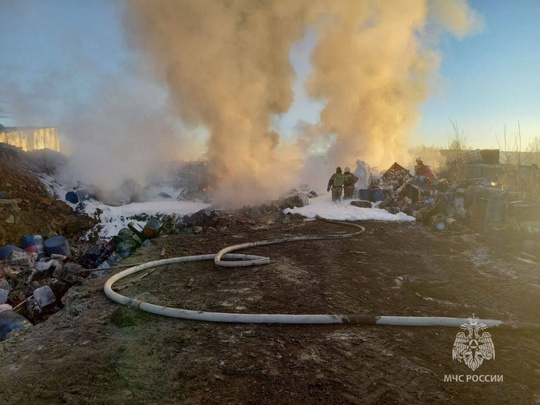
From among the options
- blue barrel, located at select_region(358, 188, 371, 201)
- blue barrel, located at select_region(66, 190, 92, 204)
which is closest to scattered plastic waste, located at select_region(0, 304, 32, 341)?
blue barrel, located at select_region(66, 190, 92, 204)

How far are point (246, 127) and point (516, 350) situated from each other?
15.7 m

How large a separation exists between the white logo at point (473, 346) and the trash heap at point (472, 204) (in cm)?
453

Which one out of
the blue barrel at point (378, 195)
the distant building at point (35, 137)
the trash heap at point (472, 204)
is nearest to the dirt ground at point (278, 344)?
the trash heap at point (472, 204)

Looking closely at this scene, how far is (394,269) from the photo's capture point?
5.90 meters

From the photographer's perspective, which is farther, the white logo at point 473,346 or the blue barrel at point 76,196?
the blue barrel at point 76,196

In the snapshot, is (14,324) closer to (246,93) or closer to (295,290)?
(295,290)

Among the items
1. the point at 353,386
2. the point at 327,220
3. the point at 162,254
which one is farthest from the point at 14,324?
the point at 327,220

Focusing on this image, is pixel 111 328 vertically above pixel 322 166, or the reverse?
pixel 322 166

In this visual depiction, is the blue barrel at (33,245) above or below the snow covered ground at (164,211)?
below

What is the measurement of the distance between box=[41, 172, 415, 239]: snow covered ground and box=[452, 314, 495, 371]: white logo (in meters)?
8.21

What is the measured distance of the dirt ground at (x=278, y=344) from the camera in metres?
2.57

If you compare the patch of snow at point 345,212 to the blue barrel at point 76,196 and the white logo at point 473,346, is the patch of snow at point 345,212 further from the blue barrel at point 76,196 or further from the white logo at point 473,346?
the white logo at point 473,346

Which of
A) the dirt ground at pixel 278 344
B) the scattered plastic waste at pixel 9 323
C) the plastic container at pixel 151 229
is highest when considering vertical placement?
the plastic container at pixel 151 229

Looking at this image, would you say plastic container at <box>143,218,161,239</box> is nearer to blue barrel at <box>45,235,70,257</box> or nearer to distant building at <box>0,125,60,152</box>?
blue barrel at <box>45,235,70,257</box>
